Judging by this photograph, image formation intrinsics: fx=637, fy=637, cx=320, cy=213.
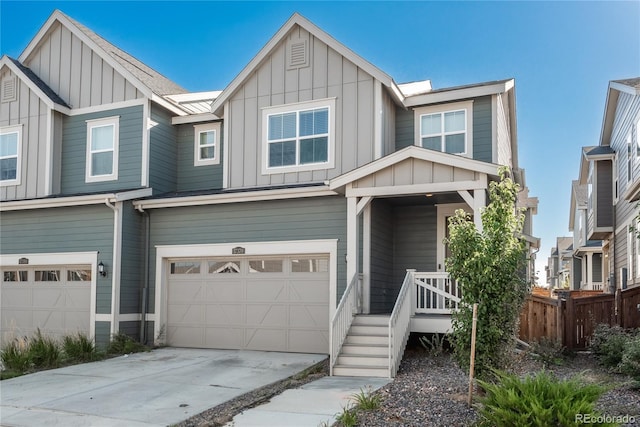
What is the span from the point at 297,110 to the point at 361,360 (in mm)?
6439

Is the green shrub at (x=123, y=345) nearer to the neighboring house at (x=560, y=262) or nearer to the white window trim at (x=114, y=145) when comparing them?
the white window trim at (x=114, y=145)

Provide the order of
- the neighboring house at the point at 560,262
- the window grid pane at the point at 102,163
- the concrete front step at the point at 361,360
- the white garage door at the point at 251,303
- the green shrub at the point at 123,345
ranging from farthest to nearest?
the neighboring house at the point at 560,262
the window grid pane at the point at 102,163
the green shrub at the point at 123,345
the white garage door at the point at 251,303
the concrete front step at the point at 361,360

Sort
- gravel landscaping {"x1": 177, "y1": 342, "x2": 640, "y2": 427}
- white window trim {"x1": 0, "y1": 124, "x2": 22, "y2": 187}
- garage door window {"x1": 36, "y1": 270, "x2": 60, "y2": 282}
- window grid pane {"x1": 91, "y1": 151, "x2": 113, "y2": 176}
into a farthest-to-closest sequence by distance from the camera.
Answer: white window trim {"x1": 0, "y1": 124, "x2": 22, "y2": 187}
window grid pane {"x1": 91, "y1": 151, "x2": 113, "y2": 176}
garage door window {"x1": 36, "y1": 270, "x2": 60, "y2": 282}
gravel landscaping {"x1": 177, "y1": 342, "x2": 640, "y2": 427}

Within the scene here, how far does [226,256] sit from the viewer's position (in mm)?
14516

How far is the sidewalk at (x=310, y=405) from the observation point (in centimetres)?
781

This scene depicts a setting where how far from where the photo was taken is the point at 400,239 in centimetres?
1463

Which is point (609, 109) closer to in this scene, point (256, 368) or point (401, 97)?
point (401, 97)

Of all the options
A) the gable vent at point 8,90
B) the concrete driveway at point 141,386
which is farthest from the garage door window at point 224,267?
the gable vent at point 8,90

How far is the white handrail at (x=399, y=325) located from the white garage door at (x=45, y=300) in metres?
7.74

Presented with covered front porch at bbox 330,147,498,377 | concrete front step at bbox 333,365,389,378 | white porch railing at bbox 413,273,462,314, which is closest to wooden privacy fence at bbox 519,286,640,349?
white porch railing at bbox 413,273,462,314

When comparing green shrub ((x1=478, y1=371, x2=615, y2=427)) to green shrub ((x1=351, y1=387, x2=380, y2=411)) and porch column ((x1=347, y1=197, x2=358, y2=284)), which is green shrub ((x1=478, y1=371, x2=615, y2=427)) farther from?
porch column ((x1=347, y1=197, x2=358, y2=284))

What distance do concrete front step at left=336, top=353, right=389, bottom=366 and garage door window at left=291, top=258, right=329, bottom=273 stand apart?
2.79m

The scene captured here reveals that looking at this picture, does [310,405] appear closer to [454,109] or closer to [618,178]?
[454,109]

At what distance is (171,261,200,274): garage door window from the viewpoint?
49.1 ft
